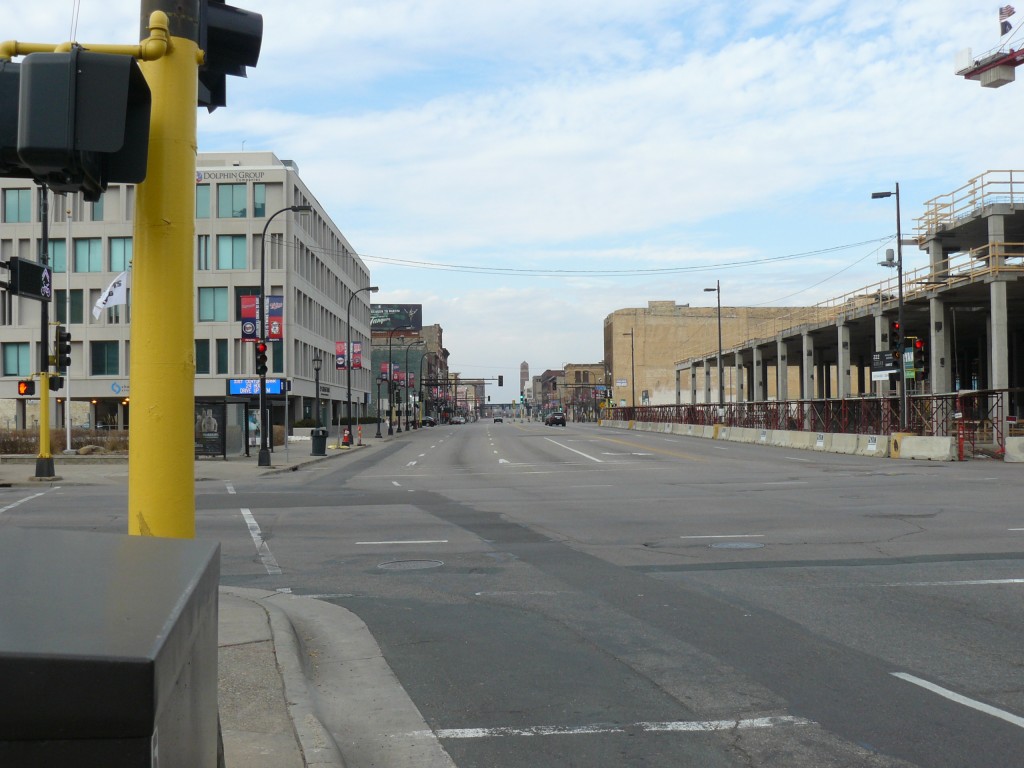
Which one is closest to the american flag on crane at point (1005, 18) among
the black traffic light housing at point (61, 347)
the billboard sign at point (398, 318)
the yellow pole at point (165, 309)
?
the black traffic light housing at point (61, 347)

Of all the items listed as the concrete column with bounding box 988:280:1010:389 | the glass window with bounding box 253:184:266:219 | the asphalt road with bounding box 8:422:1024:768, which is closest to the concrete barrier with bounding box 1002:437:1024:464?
the concrete column with bounding box 988:280:1010:389

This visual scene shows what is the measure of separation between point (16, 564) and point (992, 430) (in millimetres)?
43207

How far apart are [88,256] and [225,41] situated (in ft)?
238

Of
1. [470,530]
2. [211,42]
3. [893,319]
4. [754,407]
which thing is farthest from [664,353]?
[211,42]

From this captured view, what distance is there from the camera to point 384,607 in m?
9.47

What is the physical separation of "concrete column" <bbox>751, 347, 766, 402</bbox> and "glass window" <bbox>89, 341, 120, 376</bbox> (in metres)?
48.6

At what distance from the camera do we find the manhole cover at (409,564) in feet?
38.7

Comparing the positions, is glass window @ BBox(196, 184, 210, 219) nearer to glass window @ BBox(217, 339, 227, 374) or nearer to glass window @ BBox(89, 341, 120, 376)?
glass window @ BBox(217, 339, 227, 374)

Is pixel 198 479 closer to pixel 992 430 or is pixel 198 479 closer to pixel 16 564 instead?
pixel 16 564

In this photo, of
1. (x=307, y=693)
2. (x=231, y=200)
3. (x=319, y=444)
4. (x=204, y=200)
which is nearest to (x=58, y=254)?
(x=204, y=200)

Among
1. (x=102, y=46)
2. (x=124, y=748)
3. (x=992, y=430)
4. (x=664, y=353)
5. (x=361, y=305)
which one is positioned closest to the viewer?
(x=124, y=748)

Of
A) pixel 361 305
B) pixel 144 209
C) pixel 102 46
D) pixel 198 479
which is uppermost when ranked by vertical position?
pixel 361 305

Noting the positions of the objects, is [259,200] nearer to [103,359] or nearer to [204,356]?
[204,356]

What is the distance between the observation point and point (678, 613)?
29.2 ft
